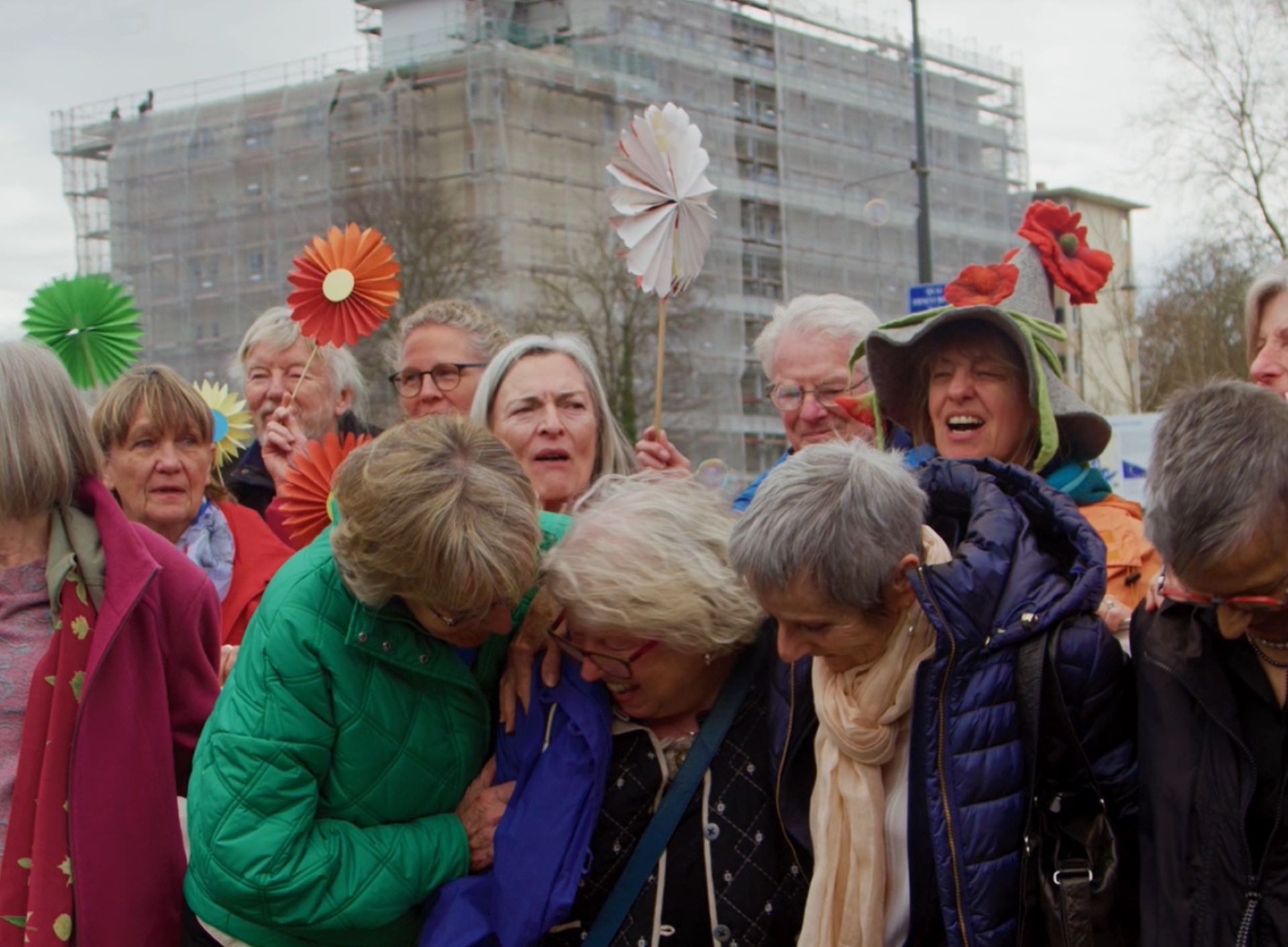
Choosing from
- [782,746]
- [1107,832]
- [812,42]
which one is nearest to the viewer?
[1107,832]

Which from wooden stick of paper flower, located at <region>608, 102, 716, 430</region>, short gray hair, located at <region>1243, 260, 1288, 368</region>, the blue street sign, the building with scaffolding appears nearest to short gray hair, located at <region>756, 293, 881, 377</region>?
wooden stick of paper flower, located at <region>608, 102, 716, 430</region>

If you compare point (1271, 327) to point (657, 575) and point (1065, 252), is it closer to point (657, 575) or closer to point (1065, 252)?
point (1065, 252)

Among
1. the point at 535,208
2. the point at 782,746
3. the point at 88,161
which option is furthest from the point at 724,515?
the point at 88,161

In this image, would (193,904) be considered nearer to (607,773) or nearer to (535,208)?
(607,773)

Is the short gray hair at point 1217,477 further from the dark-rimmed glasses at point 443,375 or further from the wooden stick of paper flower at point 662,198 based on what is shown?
the dark-rimmed glasses at point 443,375

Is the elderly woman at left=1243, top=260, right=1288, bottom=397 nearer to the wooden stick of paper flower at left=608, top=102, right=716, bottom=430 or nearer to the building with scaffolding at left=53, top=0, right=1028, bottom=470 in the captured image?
the wooden stick of paper flower at left=608, top=102, right=716, bottom=430

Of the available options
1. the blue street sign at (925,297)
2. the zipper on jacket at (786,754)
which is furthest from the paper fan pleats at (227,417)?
the blue street sign at (925,297)

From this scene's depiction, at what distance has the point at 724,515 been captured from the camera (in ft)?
9.63

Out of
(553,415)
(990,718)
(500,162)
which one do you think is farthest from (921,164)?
(500,162)

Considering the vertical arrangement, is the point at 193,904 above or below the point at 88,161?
below

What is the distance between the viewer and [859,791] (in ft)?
8.23

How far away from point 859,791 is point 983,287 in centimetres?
134

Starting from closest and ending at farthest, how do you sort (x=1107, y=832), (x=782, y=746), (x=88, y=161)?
1. (x=1107, y=832)
2. (x=782, y=746)
3. (x=88, y=161)

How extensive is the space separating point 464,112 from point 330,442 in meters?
35.8
